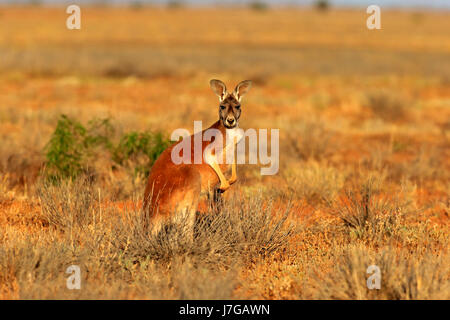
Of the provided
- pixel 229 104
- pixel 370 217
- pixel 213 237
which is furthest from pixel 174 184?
pixel 370 217

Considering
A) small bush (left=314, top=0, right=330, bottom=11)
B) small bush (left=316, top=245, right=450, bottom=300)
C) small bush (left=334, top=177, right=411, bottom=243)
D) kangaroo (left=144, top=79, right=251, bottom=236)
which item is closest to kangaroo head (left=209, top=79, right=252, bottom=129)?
kangaroo (left=144, top=79, right=251, bottom=236)

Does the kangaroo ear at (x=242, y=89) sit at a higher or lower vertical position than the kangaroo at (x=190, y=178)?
higher

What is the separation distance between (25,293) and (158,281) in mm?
1007

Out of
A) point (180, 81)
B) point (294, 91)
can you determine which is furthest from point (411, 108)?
point (180, 81)

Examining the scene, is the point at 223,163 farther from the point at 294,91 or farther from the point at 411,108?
the point at 294,91

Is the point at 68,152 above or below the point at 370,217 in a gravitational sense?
above

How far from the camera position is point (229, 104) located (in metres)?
5.08

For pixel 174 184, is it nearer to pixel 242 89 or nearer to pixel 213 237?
pixel 213 237

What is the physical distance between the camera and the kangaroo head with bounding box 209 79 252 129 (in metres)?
5.04

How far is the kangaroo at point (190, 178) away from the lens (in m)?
4.95

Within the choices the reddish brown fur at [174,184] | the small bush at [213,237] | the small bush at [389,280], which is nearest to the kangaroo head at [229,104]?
the reddish brown fur at [174,184]

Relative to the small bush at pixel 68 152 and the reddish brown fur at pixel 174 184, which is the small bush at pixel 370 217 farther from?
the small bush at pixel 68 152

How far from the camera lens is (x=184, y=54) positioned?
35031 millimetres

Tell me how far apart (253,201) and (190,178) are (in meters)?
0.95
